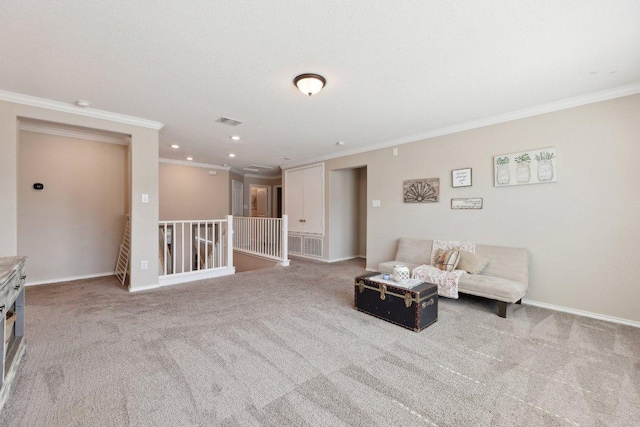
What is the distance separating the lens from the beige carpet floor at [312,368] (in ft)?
5.10

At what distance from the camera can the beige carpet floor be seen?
1.55 m

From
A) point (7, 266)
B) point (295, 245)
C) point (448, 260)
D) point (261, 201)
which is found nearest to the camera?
point (7, 266)

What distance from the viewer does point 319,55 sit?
231cm

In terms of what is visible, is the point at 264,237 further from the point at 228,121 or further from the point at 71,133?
the point at 71,133

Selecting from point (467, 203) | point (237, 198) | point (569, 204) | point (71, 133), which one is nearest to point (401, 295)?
point (467, 203)

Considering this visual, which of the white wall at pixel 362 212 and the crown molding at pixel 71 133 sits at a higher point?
the crown molding at pixel 71 133

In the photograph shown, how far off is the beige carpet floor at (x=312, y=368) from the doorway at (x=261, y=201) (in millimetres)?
6813

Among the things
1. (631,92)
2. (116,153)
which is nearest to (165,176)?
(116,153)

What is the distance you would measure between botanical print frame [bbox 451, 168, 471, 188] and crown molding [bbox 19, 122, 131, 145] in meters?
5.21

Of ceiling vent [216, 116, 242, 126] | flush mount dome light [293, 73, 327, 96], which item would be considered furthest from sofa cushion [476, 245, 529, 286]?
ceiling vent [216, 116, 242, 126]

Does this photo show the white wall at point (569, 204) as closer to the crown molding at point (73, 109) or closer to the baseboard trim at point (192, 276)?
the baseboard trim at point (192, 276)

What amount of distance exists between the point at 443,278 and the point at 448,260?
0.40 m

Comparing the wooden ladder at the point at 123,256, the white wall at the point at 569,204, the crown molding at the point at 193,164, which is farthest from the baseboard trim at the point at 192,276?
the white wall at the point at 569,204

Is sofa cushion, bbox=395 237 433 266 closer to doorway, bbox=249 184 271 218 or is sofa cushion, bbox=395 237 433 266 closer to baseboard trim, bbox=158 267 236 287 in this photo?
baseboard trim, bbox=158 267 236 287
